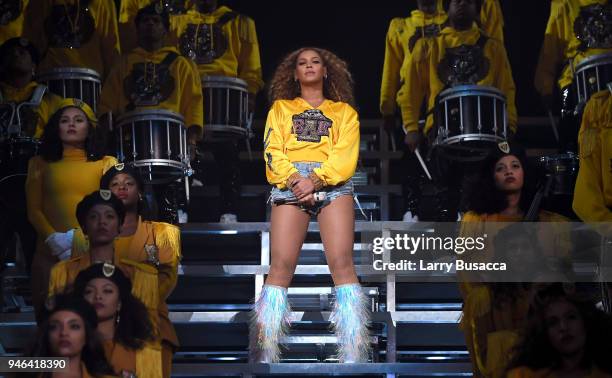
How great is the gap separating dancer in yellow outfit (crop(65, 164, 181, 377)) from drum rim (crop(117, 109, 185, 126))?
1.29 feet

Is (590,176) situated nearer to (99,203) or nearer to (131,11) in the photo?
(99,203)

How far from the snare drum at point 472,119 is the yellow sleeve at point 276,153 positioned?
36.4 inches

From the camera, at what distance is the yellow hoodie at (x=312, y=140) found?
587 centimetres

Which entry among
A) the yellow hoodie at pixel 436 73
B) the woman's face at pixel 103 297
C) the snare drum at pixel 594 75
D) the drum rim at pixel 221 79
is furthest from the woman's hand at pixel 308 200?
the snare drum at pixel 594 75

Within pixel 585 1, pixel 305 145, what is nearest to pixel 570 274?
pixel 305 145

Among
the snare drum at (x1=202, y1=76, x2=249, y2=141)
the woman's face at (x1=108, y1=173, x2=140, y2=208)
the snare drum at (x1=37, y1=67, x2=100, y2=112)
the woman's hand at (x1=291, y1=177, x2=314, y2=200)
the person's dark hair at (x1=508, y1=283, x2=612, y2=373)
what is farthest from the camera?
the snare drum at (x1=202, y1=76, x2=249, y2=141)

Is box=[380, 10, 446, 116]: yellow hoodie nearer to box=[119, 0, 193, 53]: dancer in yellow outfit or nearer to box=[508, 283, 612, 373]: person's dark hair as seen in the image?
box=[119, 0, 193, 53]: dancer in yellow outfit

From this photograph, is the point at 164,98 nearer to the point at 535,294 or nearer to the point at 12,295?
the point at 12,295

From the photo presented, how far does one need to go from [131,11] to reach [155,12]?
0.35 meters

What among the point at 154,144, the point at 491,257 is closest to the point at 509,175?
the point at 491,257

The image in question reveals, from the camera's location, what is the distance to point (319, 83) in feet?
20.0

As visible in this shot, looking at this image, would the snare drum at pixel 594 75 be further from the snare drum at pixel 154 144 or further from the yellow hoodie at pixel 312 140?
the snare drum at pixel 154 144

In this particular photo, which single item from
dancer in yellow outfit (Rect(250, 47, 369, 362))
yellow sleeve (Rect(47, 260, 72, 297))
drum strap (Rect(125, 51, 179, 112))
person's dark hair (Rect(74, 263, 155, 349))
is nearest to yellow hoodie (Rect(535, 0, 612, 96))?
dancer in yellow outfit (Rect(250, 47, 369, 362))

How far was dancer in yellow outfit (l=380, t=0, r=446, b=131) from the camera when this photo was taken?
282 inches
